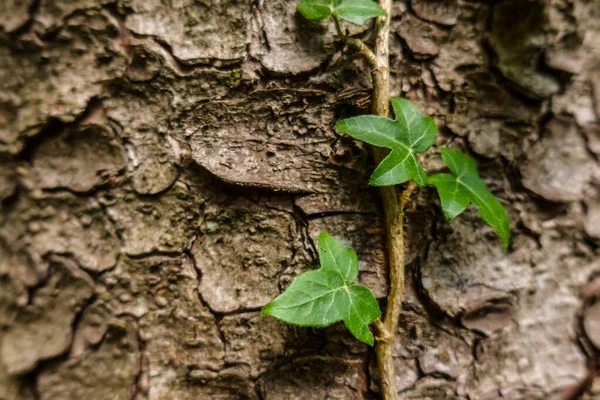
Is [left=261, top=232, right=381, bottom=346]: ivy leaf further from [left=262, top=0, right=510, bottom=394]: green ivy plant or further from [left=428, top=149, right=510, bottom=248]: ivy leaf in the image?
[left=428, top=149, right=510, bottom=248]: ivy leaf

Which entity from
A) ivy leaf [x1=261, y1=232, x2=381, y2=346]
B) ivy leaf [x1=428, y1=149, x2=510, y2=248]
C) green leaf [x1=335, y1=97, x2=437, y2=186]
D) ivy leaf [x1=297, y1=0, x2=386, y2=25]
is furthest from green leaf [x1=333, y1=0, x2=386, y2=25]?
ivy leaf [x1=261, y1=232, x2=381, y2=346]

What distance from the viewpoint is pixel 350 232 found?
906 millimetres

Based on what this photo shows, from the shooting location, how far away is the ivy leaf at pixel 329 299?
73 cm

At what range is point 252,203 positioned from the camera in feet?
2.90

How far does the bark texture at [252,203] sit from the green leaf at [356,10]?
0.23 feet

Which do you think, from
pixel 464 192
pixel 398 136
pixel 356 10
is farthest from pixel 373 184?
pixel 356 10

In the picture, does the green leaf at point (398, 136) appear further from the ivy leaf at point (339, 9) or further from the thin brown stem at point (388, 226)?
the ivy leaf at point (339, 9)

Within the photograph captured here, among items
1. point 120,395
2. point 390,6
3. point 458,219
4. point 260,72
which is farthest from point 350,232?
point 120,395

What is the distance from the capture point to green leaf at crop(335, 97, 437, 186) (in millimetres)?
785

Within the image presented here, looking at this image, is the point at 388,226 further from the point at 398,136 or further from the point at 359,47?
the point at 359,47

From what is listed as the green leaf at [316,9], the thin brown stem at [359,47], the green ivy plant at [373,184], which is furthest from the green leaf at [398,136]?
the green leaf at [316,9]

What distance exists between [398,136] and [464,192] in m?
0.20

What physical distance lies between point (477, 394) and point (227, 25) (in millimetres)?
1077

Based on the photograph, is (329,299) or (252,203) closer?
(329,299)
